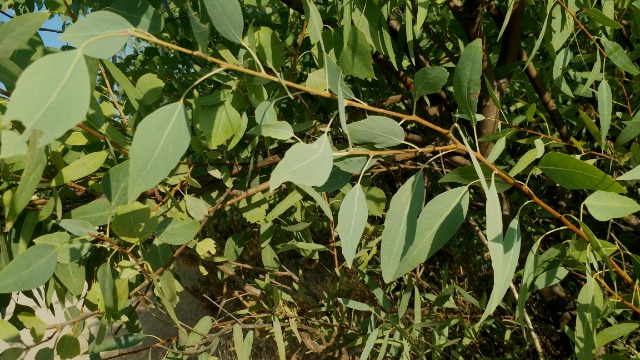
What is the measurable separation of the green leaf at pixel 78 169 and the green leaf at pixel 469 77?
49 centimetres

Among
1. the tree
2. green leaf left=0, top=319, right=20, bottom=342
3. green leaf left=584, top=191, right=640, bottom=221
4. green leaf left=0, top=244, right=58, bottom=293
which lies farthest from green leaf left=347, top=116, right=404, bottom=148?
green leaf left=0, top=319, right=20, bottom=342

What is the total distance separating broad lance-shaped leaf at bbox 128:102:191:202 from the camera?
48cm

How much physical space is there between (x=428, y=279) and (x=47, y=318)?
3333 mm

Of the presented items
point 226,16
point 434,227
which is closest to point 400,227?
point 434,227

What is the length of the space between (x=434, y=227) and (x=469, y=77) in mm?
163

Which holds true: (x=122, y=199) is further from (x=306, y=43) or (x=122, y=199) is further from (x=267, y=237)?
(x=306, y=43)

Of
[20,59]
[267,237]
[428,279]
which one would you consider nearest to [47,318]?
[428,279]

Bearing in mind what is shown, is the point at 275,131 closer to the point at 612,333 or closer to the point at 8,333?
the point at 8,333

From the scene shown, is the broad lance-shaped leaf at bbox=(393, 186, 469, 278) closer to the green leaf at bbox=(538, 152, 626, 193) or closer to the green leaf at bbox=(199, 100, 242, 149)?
the green leaf at bbox=(538, 152, 626, 193)

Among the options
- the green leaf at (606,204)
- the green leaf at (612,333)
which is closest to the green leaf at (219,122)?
the green leaf at (606,204)

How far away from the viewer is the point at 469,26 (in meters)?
1.10

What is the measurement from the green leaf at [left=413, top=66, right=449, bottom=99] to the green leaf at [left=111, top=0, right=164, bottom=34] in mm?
290

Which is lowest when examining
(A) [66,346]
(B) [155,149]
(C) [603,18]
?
(A) [66,346]

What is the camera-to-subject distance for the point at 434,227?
64 cm
